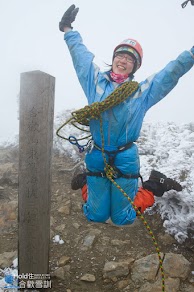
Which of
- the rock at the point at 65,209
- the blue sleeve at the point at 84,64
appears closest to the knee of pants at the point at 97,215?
the rock at the point at 65,209

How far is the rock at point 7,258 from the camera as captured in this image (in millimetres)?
4226

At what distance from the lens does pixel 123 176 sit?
4012 millimetres

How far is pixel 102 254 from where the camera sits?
461 cm

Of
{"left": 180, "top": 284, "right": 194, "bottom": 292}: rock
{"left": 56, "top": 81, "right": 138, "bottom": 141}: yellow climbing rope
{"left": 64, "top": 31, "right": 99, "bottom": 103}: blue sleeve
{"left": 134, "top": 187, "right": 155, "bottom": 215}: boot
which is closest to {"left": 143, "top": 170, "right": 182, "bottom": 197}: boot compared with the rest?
{"left": 134, "top": 187, "right": 155, "bottom": 215}: boot

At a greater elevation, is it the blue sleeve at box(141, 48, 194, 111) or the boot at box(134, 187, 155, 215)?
the blue sleeve at box(141, 48, 194, 111)

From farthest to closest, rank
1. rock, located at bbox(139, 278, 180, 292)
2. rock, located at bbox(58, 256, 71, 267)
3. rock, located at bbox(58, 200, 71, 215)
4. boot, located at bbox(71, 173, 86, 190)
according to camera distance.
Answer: rock, located at bbox(58, 200, 71, 215) < boot, located at bbox(71, 173, 86, 190) < rock, located at bbox(58, 256, 71, 267) < rock, located at bbox(139, 278, 180, 292)

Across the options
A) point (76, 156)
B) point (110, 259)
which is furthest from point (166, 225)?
point (76, 156)

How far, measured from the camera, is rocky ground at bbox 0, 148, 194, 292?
13.0 ft

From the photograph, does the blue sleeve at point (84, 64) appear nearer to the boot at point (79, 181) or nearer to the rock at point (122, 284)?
the boot at point (79, 181)

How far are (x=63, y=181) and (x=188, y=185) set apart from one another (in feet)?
10.7

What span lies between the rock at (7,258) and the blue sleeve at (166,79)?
332 cm

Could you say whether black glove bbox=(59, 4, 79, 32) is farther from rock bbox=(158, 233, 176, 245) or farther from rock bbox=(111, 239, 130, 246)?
rock bbox=(158, 233, 176, 245)

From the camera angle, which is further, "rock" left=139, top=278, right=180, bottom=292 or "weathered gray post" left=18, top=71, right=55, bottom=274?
"rock" left=139, top=278, right=180, bottom=292

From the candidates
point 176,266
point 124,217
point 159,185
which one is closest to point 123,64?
point 159,185
